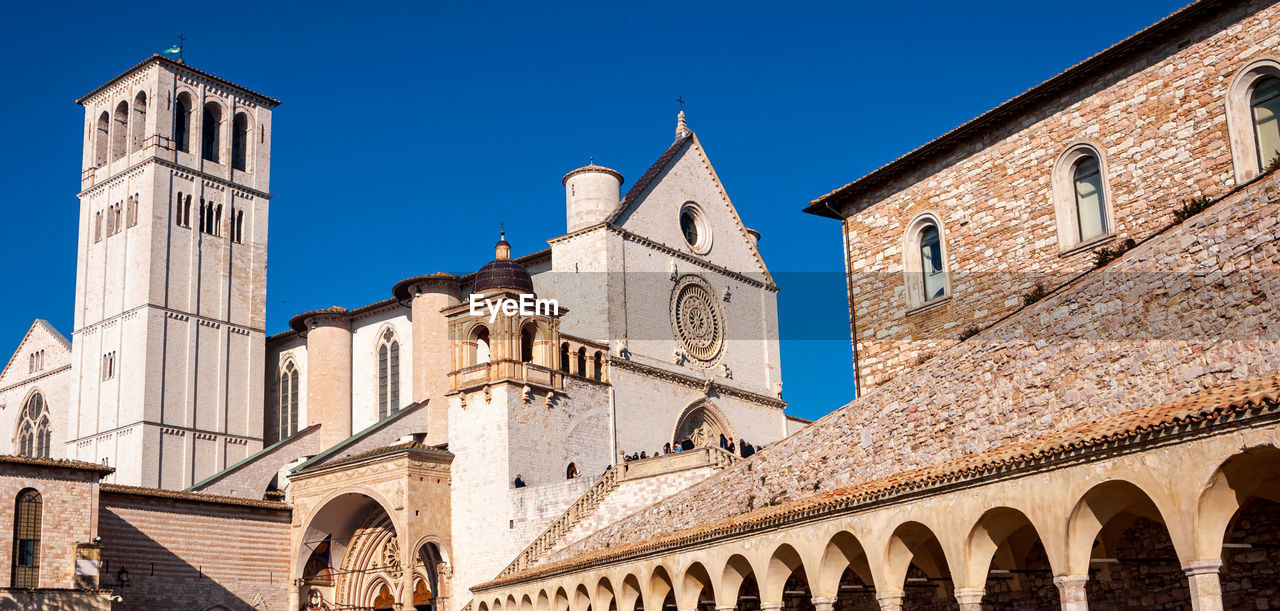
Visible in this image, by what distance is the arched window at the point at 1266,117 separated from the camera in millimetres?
17688

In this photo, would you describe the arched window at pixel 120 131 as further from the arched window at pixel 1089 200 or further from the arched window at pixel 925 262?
the arched window at pixel 1089 200

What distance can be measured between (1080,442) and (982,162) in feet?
30.7

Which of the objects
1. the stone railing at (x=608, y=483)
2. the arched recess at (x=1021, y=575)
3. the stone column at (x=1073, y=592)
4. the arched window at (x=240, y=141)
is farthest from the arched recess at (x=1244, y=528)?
the arched window at (x=240, y=141)

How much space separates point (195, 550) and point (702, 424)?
49.4ft

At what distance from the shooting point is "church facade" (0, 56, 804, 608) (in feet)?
105

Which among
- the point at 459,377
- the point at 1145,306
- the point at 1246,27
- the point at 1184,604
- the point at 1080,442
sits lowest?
the point at 1184,604

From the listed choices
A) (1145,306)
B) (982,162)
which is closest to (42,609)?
(982,162)

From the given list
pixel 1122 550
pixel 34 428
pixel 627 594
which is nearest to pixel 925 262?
pixel 1122 550

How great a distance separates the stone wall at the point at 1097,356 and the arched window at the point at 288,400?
3039 cm

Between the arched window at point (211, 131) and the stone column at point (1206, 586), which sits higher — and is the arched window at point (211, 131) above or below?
above

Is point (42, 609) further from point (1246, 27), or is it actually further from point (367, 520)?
point (1246, 27)

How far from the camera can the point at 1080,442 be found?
1395 cm

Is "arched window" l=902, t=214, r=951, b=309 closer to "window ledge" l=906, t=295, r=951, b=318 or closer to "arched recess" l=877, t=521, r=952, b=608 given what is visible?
"window ledge" l=906, t=295, r=951, b=318

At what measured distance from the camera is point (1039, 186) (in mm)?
21156
